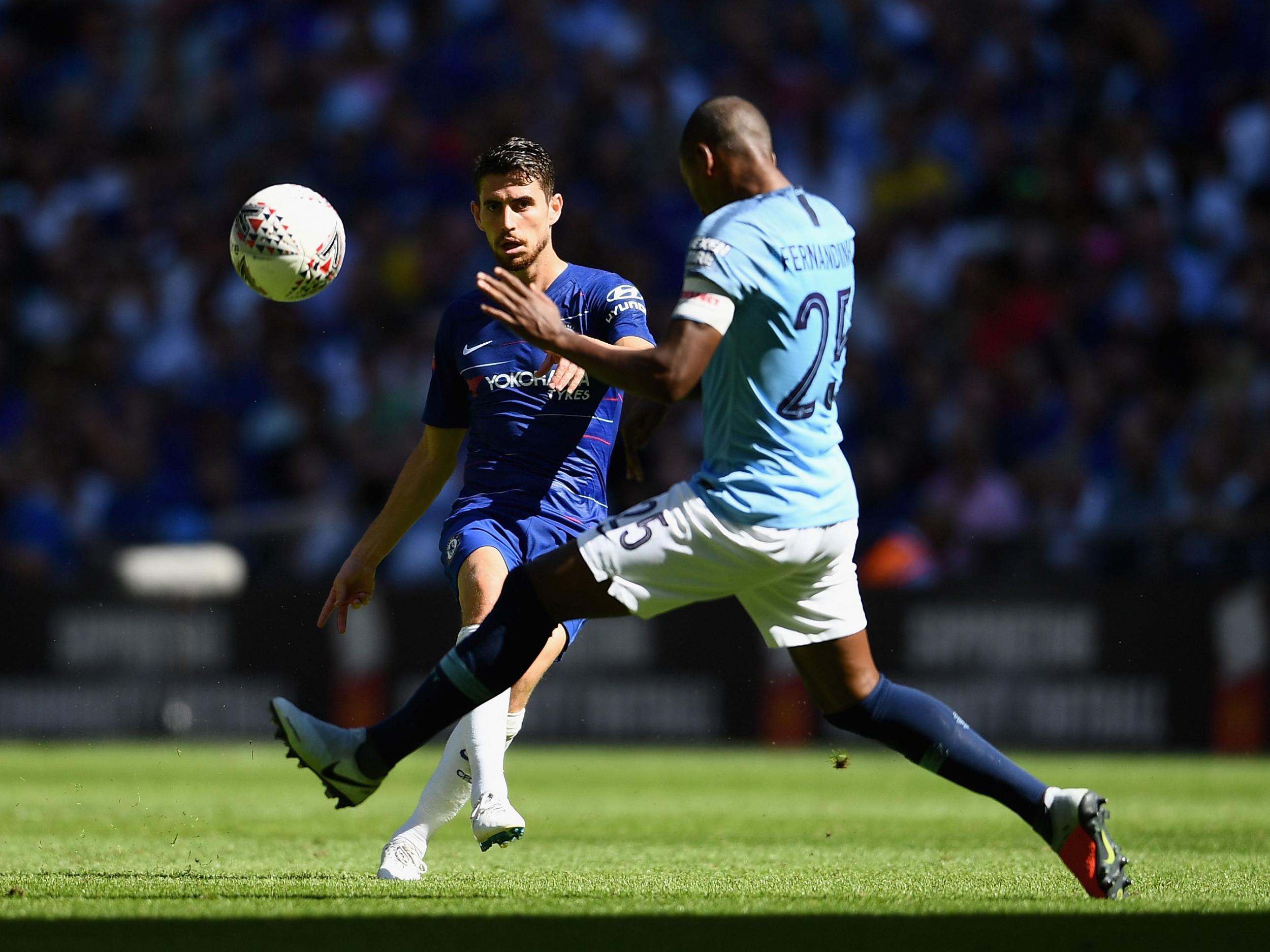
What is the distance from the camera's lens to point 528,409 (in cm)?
607

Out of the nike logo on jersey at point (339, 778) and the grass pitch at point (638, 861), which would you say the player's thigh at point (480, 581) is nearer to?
the nike logo on jersey at point (339, 778)

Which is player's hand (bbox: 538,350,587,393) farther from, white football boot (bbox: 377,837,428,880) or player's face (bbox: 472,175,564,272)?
white football boot (bbox: 377,837,428,880)

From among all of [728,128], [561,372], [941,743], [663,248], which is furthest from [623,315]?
[663,248]

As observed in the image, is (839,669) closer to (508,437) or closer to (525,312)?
(525,312)

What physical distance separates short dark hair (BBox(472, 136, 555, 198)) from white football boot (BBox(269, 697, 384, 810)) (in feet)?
6.45

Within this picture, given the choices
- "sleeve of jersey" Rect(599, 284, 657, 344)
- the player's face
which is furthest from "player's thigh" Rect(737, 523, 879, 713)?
the player's face

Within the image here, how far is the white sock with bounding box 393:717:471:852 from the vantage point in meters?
5.89

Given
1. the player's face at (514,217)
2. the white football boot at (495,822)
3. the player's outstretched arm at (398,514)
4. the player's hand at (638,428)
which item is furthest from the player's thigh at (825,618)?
the player's face at (514,217)

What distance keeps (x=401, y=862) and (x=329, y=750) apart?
823mm

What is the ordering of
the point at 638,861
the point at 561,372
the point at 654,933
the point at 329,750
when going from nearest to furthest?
the point at 654,933, the point at 329,750, the point at 561,372, the point at 638,861

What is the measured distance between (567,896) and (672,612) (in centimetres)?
747

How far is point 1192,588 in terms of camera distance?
1192 centimetres

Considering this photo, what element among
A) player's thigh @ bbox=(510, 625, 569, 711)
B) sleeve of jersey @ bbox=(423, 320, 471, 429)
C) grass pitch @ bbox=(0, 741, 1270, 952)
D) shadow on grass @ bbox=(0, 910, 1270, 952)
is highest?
sleeve of jersey @ bbox=(423, 320, 471, 429)

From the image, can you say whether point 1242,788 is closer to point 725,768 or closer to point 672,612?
point 725,768
